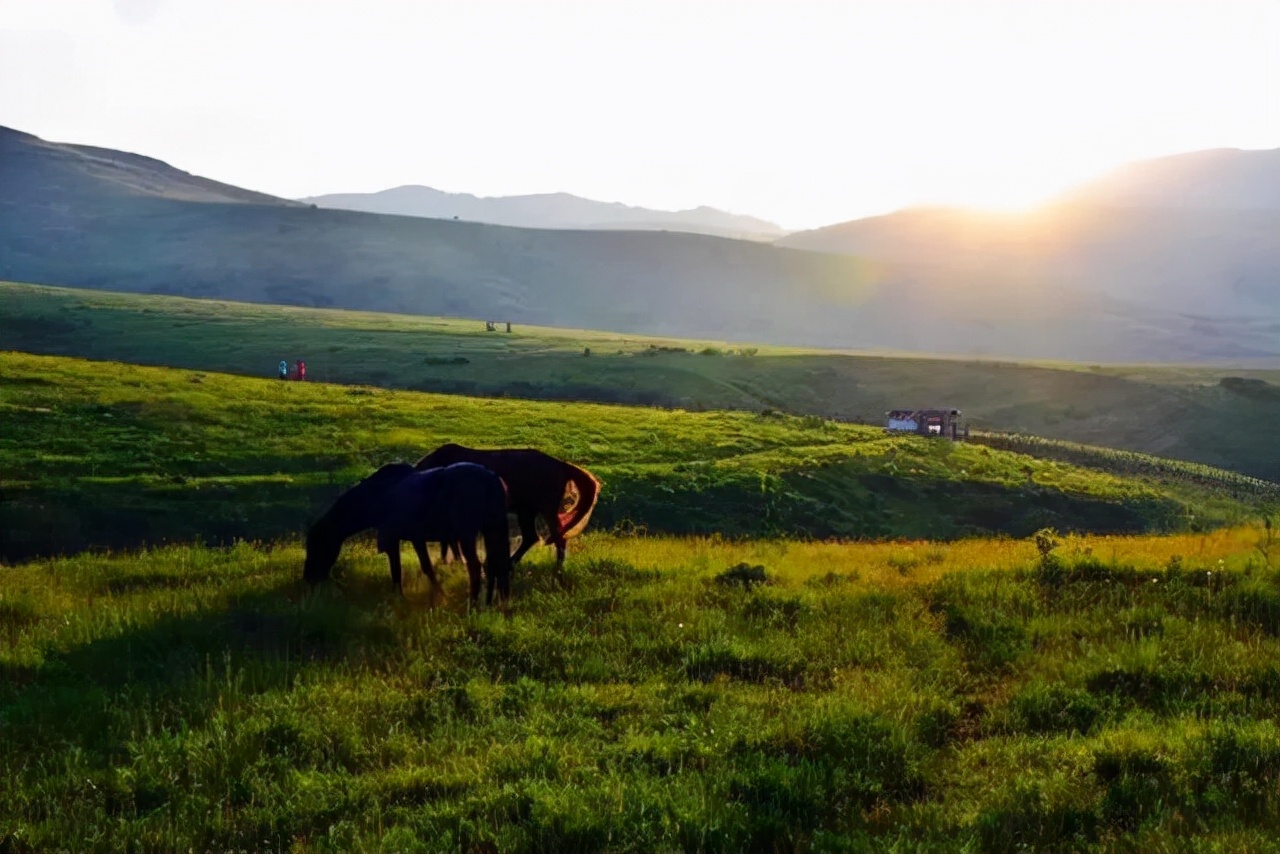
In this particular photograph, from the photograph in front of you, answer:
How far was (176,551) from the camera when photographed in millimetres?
16047

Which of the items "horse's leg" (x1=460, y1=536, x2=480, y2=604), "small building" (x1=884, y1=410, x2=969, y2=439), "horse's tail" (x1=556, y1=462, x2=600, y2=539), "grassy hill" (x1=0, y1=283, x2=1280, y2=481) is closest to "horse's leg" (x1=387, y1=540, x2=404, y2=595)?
"horse's leg" (x1=460, y1=536, x2=480, y2=604)

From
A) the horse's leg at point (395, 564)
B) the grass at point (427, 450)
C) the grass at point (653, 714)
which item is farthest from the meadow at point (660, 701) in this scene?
the grass at point (427, 450)

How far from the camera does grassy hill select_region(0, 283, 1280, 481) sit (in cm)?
6725

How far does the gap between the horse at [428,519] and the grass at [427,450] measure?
11.8 meters

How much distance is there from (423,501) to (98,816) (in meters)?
6.65

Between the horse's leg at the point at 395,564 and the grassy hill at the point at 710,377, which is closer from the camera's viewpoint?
the horse's leg at the point at 395,564

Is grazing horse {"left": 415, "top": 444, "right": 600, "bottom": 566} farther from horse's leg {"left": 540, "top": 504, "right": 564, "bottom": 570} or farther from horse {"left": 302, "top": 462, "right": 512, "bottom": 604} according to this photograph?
horse {"left": 302, "top": 462, "right": 512, "bottom": 604}

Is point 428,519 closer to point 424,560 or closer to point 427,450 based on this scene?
point 424,560

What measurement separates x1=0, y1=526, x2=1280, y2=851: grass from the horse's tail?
76.3 inches

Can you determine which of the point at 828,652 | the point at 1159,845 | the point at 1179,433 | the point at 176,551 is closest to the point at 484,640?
the point at 828,652

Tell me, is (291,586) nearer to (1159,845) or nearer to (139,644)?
(139,644)

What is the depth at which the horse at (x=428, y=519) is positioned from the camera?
41.0 ft

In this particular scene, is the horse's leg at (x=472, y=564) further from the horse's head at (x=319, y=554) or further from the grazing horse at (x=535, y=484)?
the grazing horse at (x=535, y=484)

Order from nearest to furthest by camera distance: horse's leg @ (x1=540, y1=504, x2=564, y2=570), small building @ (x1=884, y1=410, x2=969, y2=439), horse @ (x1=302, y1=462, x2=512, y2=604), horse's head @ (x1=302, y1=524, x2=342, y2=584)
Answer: horse @ (x1=302, y1=462, x2=512, y2=604) → horse's head @ (x1=302, y1=524, x2=342, y2=584) → horse's leg @ (x1=540, y1=504, x2=564, y2=570) → small building @ (x1=884, y1=410, x2=969, y2=439)
